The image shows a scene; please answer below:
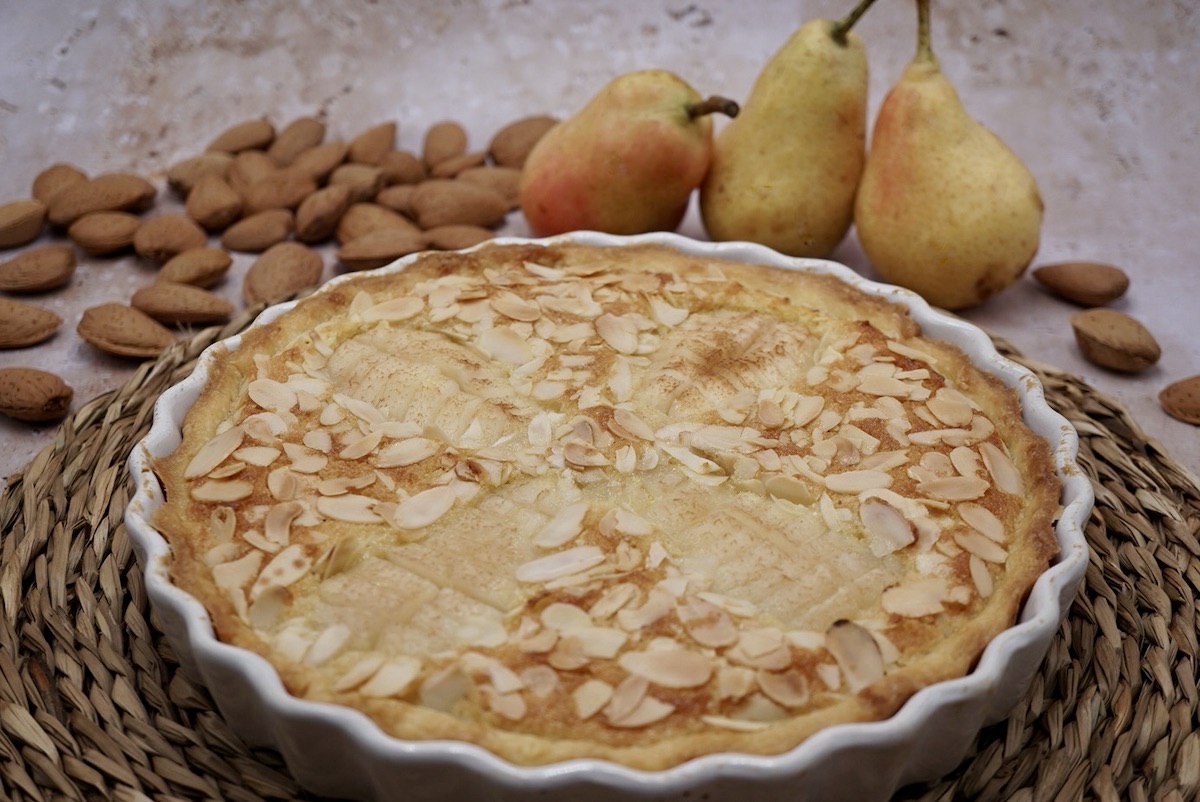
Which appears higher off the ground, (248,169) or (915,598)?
(915,598)

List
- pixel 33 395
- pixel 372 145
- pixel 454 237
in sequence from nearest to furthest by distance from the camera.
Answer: pixel 33 395 < pixel 454 237 < pixel 372 145

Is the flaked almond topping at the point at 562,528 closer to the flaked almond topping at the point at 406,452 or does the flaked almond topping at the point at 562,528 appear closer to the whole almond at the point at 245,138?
the flaked almond topping at the point at 406,452

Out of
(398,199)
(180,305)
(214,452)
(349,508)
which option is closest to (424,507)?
(349,508)

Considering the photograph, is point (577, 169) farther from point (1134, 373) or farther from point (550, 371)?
point (1134, 373)

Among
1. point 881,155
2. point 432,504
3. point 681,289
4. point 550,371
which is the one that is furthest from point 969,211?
point 432,504

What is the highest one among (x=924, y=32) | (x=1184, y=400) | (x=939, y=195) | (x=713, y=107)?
(x=924, y=32)

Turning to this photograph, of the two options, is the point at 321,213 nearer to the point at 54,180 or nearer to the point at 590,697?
the point at 54,180

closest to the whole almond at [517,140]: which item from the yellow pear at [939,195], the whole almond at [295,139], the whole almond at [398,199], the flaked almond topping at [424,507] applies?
the whole almond at [398,199]
